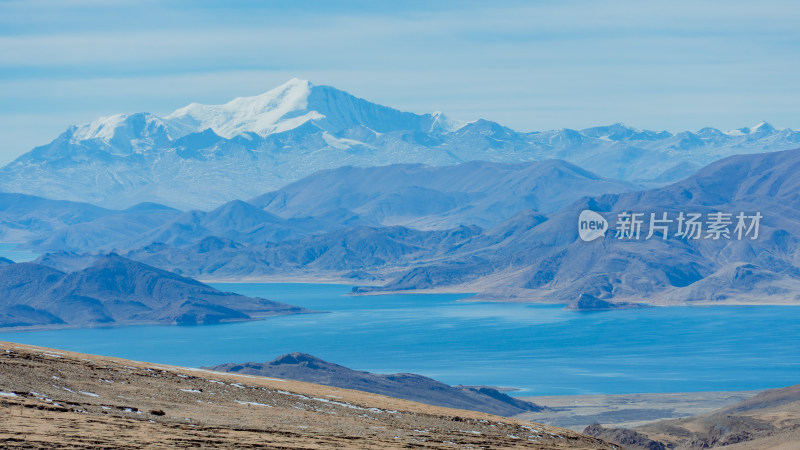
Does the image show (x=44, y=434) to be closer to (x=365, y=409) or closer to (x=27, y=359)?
(x=27, y=359)

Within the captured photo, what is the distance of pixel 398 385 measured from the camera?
445 ft

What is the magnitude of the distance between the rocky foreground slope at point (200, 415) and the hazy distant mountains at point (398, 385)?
80995 millimetres

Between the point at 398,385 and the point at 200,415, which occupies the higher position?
the point at 200,415

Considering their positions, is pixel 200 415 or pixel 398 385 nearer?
pixel 200 415

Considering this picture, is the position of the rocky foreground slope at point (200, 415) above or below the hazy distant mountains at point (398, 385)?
above

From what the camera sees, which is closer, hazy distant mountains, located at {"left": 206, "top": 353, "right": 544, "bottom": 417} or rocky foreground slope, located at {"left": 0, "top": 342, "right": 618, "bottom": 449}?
rocky foreground slope, located at {"left": 0, "top": 342, "right": 618, "bottom": 449}

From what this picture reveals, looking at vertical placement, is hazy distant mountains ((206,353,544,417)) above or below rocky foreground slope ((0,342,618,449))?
below

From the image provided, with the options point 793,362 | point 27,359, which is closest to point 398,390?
point 793,362

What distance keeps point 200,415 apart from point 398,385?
106 metres

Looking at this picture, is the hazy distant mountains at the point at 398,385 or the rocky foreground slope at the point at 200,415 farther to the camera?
the hazy distant mountains at the point at 398,385

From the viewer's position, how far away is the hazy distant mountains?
125 m

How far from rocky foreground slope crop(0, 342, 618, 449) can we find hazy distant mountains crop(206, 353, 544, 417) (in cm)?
8100

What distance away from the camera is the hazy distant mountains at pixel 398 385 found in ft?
A: 409

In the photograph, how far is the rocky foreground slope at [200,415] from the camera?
26.2 metres
